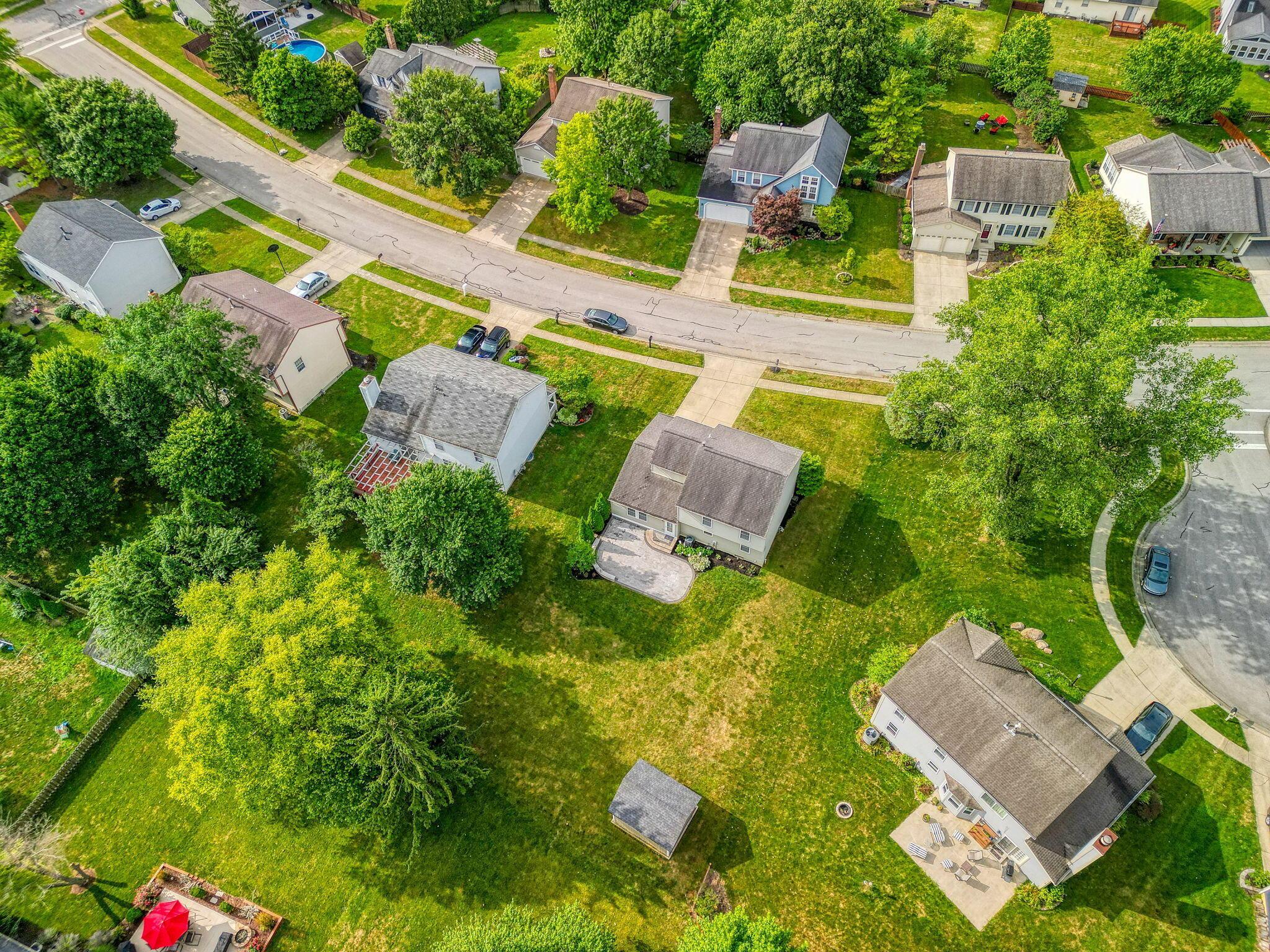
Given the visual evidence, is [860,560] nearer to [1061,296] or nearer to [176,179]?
[1061,296]

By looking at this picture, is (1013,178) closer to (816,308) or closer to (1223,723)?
(816,308)

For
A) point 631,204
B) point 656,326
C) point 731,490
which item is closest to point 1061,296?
point 731,490

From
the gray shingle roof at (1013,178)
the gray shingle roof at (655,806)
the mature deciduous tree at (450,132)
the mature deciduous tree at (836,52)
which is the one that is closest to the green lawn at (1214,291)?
the gray shingle roof at (1013,178)

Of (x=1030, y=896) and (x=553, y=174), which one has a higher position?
(x=553, y=174)

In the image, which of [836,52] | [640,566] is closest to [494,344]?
[640,566]

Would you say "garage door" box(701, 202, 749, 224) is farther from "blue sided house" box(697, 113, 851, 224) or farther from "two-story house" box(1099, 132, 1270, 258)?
"two-story house" box(1099, 132, 1270, 258)

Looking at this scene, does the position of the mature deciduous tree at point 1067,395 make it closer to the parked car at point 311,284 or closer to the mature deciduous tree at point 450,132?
the mature deciduous tree at point 450,132

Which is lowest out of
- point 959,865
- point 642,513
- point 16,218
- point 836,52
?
point 959,865
